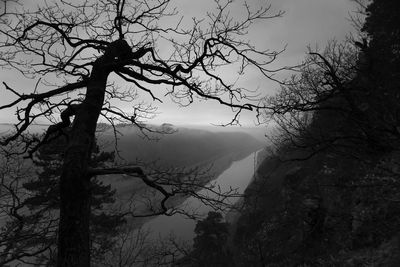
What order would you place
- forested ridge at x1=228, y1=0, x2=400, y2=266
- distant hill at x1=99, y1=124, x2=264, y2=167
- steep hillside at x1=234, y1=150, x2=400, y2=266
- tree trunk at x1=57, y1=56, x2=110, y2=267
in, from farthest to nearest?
distant hill at x1=99, y1=124, x2=264, y2=167 → steep hillside at x1=234, y1=150, x2=400, y2=266 → forested ridge at x1=228, y1=0, x2=400, y2=266 → tree trunk at x1=57, y1=56, x2=110, y2=267

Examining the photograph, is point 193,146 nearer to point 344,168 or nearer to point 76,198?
point 344,168

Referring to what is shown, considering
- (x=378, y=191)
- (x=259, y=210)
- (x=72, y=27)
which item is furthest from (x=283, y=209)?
(x=72, y=27)

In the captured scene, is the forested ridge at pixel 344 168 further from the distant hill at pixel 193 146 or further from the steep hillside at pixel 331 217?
the distant hill at pixel 193 146

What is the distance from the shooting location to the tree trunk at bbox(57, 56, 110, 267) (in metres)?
3.08

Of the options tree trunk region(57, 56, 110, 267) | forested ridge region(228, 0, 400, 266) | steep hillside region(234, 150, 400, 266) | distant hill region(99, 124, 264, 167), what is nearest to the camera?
tree trunk region(57, 56, 110, 267)

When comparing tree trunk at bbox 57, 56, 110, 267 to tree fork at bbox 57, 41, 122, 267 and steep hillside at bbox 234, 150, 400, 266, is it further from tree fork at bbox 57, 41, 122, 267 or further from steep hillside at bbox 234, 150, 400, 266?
steep hillside at bbox 234, 150, 400, 266

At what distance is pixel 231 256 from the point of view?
2558 centimetres

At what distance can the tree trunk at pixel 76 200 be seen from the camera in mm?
3082

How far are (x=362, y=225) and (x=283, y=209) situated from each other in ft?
46.2

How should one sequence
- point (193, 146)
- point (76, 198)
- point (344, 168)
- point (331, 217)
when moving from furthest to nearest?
1. point (193, 146)
2. point (344, 168)
3. point (331, 217)
4. point (76, 198)

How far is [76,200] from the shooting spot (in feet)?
10.5

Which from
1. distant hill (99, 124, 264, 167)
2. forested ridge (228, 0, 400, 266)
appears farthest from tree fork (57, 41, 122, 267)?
distant hill (99, 124, 264, 167)

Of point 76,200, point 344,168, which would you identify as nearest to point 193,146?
point 344,168

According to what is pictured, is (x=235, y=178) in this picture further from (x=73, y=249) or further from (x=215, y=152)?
(x=73, y=249)
